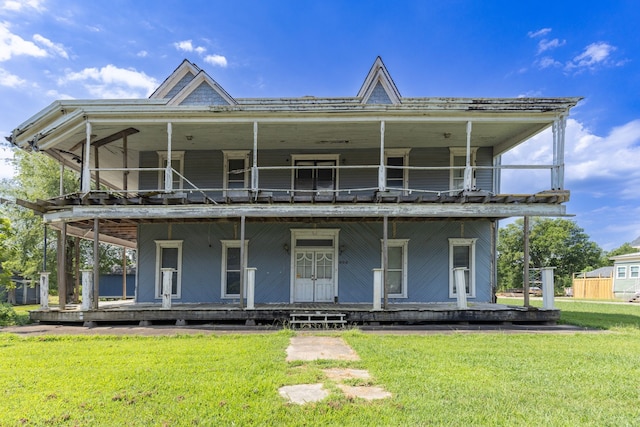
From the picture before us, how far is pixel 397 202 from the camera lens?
36.4ft

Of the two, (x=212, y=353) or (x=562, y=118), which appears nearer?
(x=212, y=353)

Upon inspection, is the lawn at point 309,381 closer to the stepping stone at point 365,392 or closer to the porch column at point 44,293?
the stepping stone at point 365,392

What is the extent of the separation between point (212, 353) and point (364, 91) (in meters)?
11.1

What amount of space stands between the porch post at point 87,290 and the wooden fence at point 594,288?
122ft

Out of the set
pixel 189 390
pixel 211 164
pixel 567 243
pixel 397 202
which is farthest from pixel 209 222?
pixel 567 243

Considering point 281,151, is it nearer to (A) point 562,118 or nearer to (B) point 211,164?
(B) point 211,164

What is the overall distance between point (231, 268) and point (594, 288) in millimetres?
33859

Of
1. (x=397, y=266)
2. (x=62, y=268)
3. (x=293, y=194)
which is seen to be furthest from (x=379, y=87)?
(x=62, y=268)

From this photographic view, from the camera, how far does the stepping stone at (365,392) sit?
4.50 metres

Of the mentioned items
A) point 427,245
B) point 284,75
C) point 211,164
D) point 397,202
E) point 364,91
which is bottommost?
point 427,245

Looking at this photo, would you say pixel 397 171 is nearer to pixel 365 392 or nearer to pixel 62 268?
pixel 365 392

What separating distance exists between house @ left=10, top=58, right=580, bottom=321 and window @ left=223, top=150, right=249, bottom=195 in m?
0.04

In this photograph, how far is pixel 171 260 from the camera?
44.9 feet

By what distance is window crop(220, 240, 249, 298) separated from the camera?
1341 centimetres
